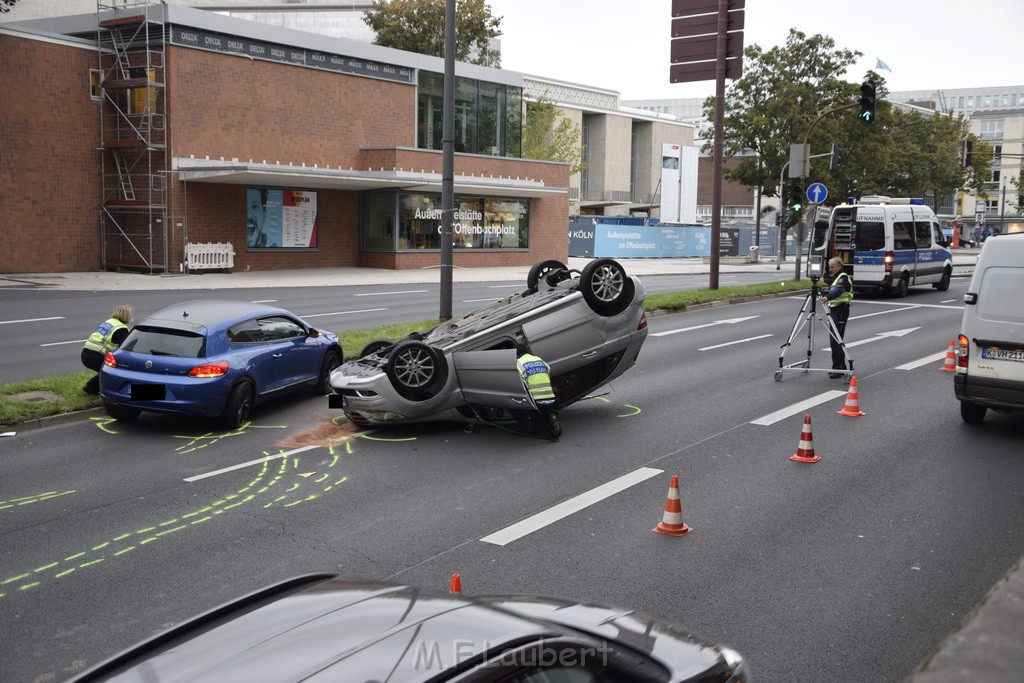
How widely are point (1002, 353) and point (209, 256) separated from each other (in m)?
29.3

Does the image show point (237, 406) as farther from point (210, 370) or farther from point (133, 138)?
point (133, 138)

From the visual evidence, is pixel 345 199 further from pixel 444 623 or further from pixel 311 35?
pixel 444 623

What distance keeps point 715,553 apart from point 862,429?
4.88 metres

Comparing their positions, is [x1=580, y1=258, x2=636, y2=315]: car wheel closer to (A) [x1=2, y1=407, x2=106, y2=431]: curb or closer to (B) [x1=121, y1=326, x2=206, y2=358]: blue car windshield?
(B) [x1=121, y1=326, x2=206, y2=358]: blue car windshield

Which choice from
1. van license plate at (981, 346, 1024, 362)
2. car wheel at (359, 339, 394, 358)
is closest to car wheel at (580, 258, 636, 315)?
car wheel at (359, 339, 394, 358)

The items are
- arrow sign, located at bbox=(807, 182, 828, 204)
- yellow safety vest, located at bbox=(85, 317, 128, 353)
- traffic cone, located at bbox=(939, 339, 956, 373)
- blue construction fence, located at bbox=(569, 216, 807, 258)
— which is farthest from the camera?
blue construction fence, located at bbox=(569, 216, 807, 258)

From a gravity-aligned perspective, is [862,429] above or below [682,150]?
below

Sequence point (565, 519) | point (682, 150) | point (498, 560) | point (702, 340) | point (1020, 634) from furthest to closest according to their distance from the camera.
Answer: point (682, 150) → point (702, 340) → point (565, 519) → point (498, 560) → point (1020, 634)

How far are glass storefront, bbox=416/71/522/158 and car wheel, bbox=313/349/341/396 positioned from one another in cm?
3191

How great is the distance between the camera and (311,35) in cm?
3812

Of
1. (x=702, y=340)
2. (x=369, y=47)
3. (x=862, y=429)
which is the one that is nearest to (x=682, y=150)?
(x=369, y=47)

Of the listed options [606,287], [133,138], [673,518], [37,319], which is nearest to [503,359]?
[606,287]

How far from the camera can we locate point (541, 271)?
12.7m

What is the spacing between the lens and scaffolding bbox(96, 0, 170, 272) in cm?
3331
